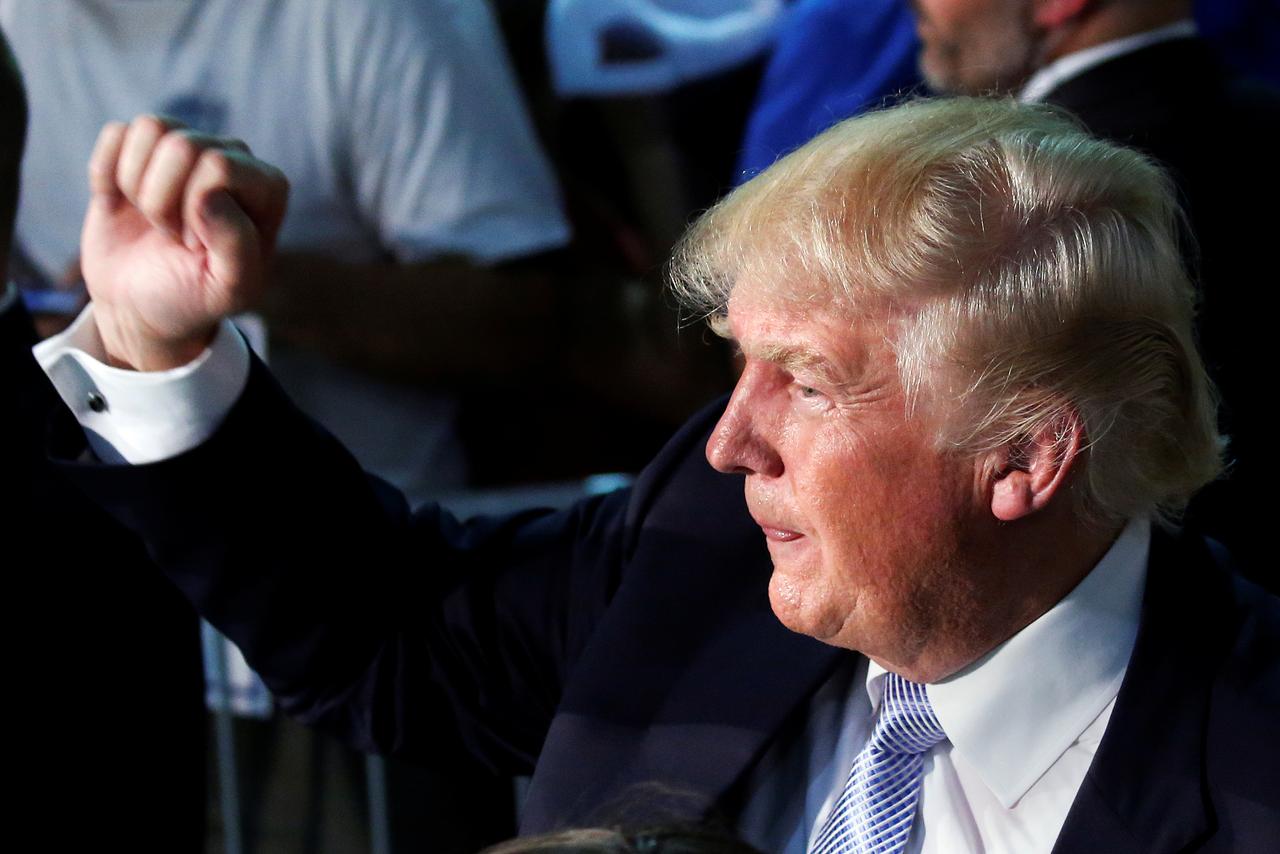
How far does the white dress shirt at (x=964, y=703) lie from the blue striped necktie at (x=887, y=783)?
0.07 ft

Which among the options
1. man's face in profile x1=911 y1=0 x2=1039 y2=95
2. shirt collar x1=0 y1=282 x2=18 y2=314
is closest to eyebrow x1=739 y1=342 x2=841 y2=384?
shirt collar x1=0 y1=282 x2=18 y2=314

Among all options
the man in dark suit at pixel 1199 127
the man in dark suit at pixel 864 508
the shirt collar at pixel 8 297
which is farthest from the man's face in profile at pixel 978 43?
the shirt collar at pixel 8 297

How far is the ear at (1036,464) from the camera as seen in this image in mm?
1399

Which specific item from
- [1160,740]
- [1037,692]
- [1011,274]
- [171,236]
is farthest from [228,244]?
[1160,740]

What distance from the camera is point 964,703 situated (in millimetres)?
1462

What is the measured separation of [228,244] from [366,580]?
17.0 inches

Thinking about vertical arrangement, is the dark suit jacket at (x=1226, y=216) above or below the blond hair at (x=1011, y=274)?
below

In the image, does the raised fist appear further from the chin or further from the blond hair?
the chin

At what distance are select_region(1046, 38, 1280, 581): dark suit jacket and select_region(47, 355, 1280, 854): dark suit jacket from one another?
0.62m

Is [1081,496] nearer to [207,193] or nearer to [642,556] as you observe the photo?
[642,556]

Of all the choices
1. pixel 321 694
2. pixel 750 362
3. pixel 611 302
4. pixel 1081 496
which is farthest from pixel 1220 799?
pixel 611 302

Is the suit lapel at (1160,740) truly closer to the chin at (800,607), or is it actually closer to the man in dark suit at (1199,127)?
the chin at (800,607)

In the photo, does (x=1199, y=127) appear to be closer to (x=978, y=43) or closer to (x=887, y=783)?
(x=978, y=43)

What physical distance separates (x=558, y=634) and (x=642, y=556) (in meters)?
0.15
